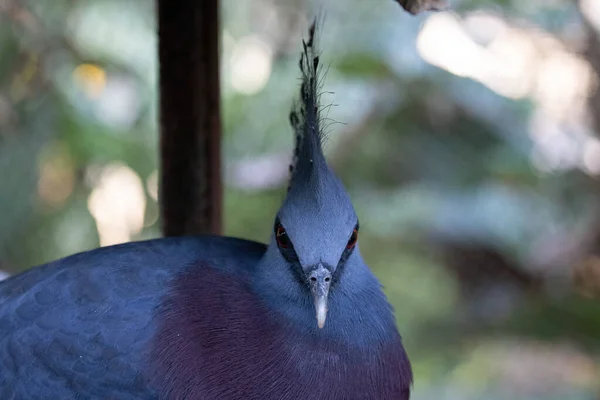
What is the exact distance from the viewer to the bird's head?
126 centimetres

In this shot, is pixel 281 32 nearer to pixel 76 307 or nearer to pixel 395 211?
pixel 395 211

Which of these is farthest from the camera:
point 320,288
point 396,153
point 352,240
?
point 396,153

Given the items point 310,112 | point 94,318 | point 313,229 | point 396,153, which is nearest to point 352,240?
point 313,229

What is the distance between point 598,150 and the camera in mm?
3197

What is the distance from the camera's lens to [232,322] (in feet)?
4.45

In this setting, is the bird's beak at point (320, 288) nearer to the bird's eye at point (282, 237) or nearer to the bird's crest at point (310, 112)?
the bird's eye at point (282, 237)

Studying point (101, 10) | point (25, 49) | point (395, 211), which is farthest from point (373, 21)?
point (25, 49)

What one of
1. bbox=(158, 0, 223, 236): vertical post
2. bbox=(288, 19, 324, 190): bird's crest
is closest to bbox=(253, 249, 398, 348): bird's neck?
bbox=(288, 19, 324, 190): bird's crest

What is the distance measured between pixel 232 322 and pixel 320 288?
21cm

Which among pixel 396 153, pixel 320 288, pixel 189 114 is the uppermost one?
pixel 189 114

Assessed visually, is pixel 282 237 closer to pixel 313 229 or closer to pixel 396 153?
pixel 313 229

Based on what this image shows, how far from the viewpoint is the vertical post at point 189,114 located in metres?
1.63

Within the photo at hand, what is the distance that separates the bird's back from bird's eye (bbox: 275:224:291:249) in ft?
0.50

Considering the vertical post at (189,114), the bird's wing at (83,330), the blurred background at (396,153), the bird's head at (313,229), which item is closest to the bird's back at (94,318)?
the bird's wing at (83,330)
